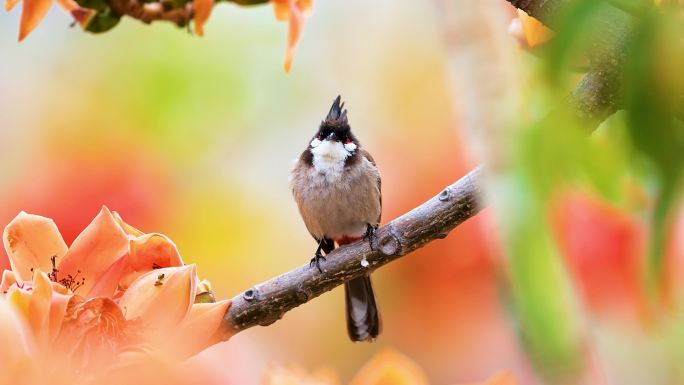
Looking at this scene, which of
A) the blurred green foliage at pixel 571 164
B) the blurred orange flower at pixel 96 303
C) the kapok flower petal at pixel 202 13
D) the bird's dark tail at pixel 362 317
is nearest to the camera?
the blurred green foliage at pixel 571 164

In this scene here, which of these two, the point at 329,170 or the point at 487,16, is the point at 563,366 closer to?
the point at 487,16

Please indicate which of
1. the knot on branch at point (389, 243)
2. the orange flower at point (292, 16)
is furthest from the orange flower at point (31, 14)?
the knot on branch at point (389, 243)

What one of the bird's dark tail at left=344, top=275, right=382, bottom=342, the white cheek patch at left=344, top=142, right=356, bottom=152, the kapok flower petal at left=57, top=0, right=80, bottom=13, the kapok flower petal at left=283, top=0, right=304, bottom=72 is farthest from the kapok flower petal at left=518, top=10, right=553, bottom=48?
the white cheek patch at left=344, top=142, right=356, bottom=152

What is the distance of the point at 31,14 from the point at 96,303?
12 cm

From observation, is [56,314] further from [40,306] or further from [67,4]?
[67,4]

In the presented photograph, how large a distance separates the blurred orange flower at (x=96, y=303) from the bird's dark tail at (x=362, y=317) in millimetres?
622

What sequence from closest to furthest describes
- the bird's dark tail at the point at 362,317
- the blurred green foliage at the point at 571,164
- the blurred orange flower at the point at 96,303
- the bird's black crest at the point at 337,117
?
the blurred green foliage at the point at 571,164 → the blurred orange flower at the point at 96,303 → the bird's dark tail at the point at 362,317 → the bird's black crest at the point at 337,117

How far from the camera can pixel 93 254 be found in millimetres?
322

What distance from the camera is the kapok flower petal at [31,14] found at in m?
0.33

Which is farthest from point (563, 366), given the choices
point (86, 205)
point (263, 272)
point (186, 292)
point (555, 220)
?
point (263, 272)

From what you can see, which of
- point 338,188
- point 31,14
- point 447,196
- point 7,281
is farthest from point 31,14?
point 338,188

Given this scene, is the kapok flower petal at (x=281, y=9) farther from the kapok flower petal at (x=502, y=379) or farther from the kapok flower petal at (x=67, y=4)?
the kapok flower petal at (x=502, y=379)

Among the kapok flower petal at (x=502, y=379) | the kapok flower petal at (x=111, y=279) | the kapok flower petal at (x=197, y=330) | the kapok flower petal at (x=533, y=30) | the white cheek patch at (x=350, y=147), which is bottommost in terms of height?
the kapok flower petal at (x=502, y=379)

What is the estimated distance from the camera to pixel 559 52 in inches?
4.8
